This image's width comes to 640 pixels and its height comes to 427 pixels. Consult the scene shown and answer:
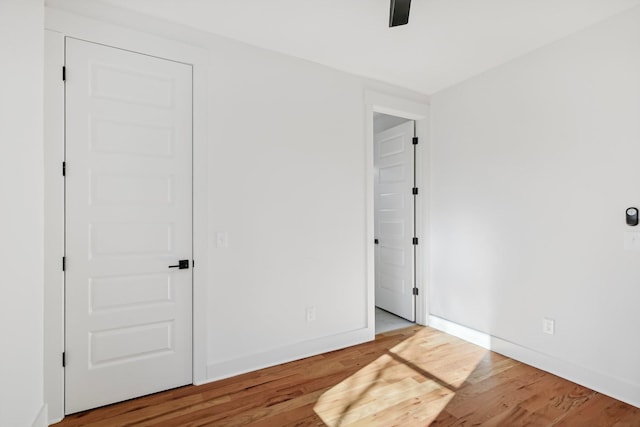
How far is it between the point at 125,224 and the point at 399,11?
7.22ft

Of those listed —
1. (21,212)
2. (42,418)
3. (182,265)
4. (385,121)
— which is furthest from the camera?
(385,121)

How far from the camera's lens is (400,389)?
2.31 m

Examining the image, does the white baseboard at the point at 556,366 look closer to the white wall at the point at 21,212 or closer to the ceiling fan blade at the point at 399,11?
the ceiling fan blade at the point at 399,11

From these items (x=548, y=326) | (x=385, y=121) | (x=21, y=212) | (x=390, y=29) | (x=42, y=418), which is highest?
(x=390, y=29)

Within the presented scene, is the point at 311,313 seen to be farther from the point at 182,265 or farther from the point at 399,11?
the point at 399,11

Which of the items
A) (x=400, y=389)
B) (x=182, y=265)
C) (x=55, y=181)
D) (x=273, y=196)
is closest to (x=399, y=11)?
(x=273, y=196)

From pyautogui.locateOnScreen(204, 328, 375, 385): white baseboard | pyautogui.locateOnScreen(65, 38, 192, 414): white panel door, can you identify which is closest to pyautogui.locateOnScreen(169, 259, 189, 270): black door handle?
pyautogui.locateOnScreen(65, 38, 192, 414): white panel door

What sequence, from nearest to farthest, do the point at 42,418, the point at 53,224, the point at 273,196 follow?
1. the point at 42,418
2. the point at 53,224
3. the point at 273,196

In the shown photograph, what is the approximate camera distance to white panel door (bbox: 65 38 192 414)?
6.56 feet

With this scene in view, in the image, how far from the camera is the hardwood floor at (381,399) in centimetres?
196

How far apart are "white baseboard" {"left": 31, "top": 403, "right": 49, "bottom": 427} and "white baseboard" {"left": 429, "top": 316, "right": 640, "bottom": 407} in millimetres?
3388

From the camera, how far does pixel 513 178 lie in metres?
2.82

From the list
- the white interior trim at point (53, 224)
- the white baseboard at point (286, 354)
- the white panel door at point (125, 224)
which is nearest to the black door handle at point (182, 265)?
the white panel door at point (125, 224)

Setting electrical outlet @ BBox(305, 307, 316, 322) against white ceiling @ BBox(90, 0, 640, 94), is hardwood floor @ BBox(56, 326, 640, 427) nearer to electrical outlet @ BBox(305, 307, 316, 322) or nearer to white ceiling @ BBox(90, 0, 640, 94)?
electrical outlet @ BBox(305, 307, 316, 322)
